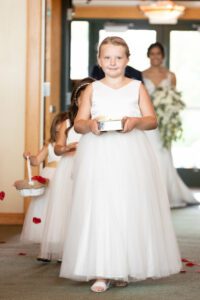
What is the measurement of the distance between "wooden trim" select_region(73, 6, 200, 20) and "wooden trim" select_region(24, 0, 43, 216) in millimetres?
5563

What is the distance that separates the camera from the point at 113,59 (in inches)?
192

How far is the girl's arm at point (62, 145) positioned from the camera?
5.67 metres

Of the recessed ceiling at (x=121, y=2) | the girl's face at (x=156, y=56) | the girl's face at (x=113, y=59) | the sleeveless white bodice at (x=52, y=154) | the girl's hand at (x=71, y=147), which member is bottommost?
the sleeveless white bodice at (x=52, y=154)

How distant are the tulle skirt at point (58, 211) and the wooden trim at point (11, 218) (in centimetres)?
210

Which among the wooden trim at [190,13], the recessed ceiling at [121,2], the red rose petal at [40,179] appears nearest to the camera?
the red rose petal at [40,179]

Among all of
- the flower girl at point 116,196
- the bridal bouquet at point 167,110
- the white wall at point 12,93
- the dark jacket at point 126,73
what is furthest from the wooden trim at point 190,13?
the flower girl at point 116,196

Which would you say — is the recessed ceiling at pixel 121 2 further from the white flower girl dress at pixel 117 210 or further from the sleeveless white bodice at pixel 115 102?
the white flower girl dress at pixel 117 210

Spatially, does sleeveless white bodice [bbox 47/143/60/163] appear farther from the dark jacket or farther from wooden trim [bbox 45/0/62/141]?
wooden trim [bbox 45/0/62/141]

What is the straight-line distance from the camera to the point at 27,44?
25.6 feet

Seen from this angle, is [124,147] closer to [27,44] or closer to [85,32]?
[27,44]

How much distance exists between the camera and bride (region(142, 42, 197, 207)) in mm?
10281

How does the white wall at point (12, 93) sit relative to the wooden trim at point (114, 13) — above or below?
below

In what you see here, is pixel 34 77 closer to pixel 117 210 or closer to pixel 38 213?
pixel 38 213

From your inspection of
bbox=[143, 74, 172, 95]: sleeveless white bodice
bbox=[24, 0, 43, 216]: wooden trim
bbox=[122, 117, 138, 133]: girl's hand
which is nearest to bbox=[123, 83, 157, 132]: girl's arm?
bbox=[122, 117, 138, 133]: girl's hand
